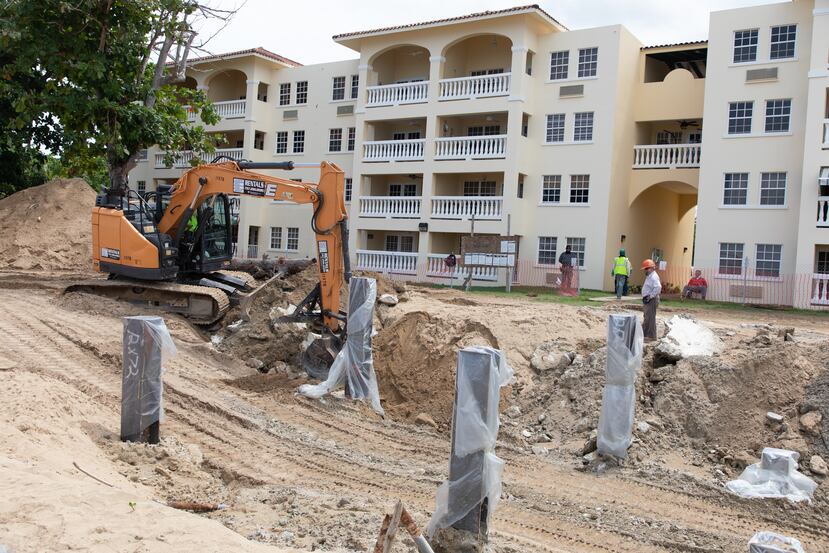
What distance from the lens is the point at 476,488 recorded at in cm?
609

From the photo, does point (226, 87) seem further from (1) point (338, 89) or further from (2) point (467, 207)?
(2) point (467, 207)

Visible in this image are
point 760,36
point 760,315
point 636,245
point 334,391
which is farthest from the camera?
point 636,245

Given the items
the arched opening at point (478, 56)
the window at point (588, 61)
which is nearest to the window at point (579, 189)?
the window at point (588, 61)

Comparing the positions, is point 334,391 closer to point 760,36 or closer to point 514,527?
point 514,527

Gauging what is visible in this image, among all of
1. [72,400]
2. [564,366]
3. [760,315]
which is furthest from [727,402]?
[760,315]

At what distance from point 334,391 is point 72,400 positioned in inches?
154

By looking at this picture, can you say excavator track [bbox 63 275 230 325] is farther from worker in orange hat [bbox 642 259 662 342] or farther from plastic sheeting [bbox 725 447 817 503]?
plastic sheeting [bbox 725 447 817 503]

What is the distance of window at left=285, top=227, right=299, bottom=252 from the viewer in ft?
131

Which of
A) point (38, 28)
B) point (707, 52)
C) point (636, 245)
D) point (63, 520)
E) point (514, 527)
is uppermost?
point (707, 52)

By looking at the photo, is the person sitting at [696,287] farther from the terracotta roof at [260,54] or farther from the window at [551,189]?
the terracotta roof at [260,54]

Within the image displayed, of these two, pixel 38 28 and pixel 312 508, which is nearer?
pixel 312 508

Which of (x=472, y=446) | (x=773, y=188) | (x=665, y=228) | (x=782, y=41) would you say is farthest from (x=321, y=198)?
(x=665, y=228)

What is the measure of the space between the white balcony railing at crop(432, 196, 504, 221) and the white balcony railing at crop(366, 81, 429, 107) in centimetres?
488

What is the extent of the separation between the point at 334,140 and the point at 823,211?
22613 mm
